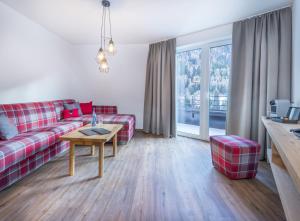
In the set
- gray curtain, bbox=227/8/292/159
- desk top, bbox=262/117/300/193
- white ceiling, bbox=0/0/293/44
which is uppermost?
white ceiling, bbox=0/0/293/44

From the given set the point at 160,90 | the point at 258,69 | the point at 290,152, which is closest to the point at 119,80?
the point at 160,90

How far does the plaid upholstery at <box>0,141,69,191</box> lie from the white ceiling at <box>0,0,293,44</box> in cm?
219

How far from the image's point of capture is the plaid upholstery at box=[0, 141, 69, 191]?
181cm

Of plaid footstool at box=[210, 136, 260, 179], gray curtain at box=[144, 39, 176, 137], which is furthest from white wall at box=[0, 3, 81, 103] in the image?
plaid footstool at box=[210, 136, 260, 179]

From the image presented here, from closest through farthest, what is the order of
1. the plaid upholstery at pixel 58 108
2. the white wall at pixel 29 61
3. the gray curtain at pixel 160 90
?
the white wall at pixel 29 61 → the plaid upholstery at pixel 58 108 → the gray curtain at pixel 160 90

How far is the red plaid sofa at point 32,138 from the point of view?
1.82 meters

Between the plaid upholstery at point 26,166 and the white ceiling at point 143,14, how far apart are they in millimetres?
2189

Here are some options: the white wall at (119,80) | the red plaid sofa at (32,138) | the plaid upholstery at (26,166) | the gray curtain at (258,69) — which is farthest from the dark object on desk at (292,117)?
the white wall at (119,80)

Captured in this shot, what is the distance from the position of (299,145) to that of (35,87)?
4.07 metres

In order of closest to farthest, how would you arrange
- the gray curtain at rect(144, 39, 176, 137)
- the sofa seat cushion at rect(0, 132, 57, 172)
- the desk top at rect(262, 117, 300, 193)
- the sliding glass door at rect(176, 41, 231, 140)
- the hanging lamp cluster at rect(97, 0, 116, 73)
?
1. the desk top at rect(262, 117, 300, 193)
2. the sofa seat cushion at rect(0, 132, 57, 172)
3. the hanging lamp cluster at rect(97, 0, 116, 73)
4. the sliding glass door at rect(176, 41, 231, 140)
5. the gray curtain at rect(144, 39, 176, 137)

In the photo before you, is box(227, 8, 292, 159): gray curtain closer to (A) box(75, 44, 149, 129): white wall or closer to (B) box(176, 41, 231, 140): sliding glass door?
(B) box(176, 41, 231, 140): sliding glass door

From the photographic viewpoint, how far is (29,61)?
3234mm

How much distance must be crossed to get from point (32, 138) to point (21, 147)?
27 cm

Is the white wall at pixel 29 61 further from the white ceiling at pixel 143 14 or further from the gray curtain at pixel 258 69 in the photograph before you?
the gray curtain at pixel 258 69
